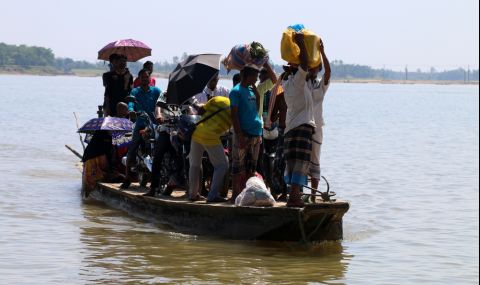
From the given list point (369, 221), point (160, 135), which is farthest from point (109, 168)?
point (369, 221)

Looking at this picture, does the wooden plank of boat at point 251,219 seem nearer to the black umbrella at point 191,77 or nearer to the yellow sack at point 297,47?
the black umbrella at point 191,77

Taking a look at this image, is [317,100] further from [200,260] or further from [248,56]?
[200,260]

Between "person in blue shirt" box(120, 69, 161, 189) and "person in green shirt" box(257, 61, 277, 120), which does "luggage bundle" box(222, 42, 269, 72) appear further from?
"person in blue shirt" box(120, 69, 161, 189)

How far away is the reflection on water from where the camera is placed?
35.7ft

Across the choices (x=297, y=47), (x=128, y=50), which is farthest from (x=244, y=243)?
(x=128, y=50)

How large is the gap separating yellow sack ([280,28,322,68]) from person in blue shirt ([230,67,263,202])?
611mm

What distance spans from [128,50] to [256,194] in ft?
20.8

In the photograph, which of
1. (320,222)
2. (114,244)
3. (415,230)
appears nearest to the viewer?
(320,222)

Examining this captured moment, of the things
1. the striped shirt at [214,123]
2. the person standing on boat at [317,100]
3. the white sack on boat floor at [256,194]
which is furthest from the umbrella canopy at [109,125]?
the person standing on boat at [317,100]

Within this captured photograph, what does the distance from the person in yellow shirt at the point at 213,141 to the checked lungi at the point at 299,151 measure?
0.95 m

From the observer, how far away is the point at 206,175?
1309 cm

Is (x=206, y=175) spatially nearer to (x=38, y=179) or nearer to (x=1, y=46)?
(x=38, y=179)

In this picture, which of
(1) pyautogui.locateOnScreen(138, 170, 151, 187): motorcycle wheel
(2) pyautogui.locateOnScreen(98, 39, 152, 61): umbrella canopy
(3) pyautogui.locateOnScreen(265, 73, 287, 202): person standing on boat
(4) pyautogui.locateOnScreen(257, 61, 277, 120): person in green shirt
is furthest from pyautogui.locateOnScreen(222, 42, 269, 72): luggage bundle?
(2) pyautogui.locateOnScreen(98, 39, 152, 61): umbrella canopy

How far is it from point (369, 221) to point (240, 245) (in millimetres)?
3836
